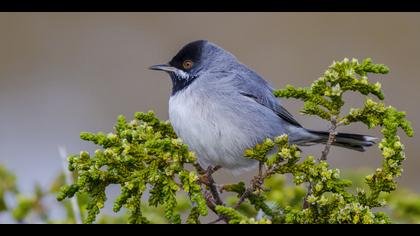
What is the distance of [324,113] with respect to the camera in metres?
3.51

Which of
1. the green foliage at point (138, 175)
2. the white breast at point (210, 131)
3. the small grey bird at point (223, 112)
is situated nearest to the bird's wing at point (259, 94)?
the small grey bird at point (223, 112)

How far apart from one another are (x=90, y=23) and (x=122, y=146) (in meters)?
9.88

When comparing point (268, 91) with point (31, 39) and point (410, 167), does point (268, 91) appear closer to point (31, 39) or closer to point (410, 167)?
point (410, 167)

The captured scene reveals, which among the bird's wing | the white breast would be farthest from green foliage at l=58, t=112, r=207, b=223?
the bird's wing

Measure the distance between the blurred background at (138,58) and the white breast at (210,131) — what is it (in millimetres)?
4820

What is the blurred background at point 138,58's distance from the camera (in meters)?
10.3

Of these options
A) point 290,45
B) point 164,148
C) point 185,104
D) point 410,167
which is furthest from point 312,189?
point 290,45

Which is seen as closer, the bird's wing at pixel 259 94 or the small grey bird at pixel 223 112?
the small grey bird at pixel 223 112

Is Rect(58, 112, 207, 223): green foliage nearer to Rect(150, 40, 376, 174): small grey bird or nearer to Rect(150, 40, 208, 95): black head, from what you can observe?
Rect(150, 40, 376, 174): small grey bird

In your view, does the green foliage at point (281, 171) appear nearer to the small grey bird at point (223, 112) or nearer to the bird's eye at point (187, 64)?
the small grey bird at point (223, 112)

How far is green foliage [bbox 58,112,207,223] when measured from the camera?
327 cm

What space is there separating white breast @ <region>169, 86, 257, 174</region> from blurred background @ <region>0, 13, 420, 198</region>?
15.8 feet

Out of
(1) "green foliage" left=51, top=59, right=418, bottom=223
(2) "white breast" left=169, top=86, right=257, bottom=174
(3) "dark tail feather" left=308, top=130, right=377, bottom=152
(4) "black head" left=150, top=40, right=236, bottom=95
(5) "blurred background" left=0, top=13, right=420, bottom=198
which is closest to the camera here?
(1) "green foliage" left=51, top=59, right=418, bottom=223

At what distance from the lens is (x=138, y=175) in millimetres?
3309
